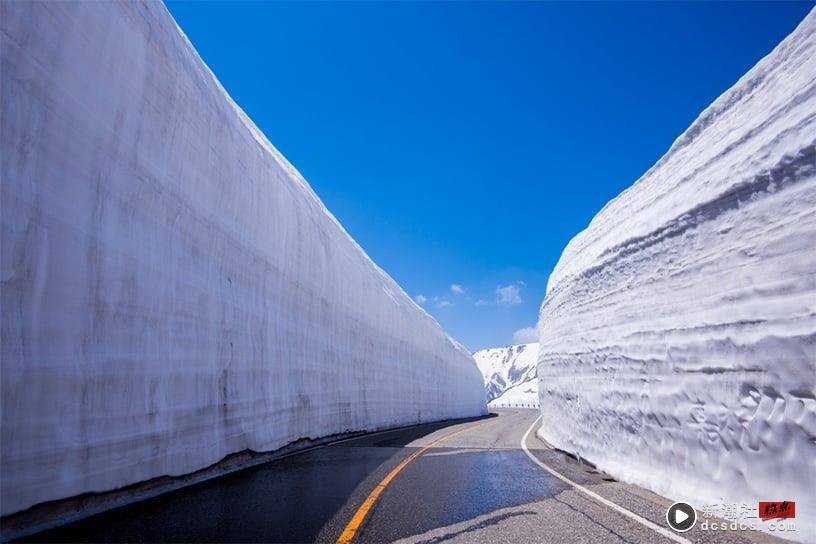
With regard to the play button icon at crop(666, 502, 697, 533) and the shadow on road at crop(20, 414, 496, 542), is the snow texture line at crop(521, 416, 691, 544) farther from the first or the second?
the shadow on road at crop(20, 414, 496, 542)

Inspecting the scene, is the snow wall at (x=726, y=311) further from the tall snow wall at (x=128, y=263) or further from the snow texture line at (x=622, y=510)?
the tall snow wall at (x=128, y=263)

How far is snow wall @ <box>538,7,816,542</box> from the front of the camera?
440cm

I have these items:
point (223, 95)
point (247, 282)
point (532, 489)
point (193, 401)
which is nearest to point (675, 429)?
point (532, 489)

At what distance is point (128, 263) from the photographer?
225 inches

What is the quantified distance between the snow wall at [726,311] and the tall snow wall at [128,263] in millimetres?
6663

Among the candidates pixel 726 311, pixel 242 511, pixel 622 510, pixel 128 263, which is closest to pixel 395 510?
pixel 242 511

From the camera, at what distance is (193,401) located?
707cm

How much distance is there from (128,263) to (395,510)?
4.30 metres

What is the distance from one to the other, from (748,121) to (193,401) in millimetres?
8619

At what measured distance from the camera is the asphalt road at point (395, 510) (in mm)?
3914

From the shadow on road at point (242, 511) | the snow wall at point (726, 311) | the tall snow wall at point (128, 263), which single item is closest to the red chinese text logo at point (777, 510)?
the snow wall at point (726, 311)

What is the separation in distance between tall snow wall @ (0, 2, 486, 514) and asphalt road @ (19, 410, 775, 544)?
0.86 meters

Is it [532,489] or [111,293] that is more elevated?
[111,293]

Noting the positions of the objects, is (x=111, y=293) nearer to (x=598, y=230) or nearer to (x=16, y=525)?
(x=16, y=525)
